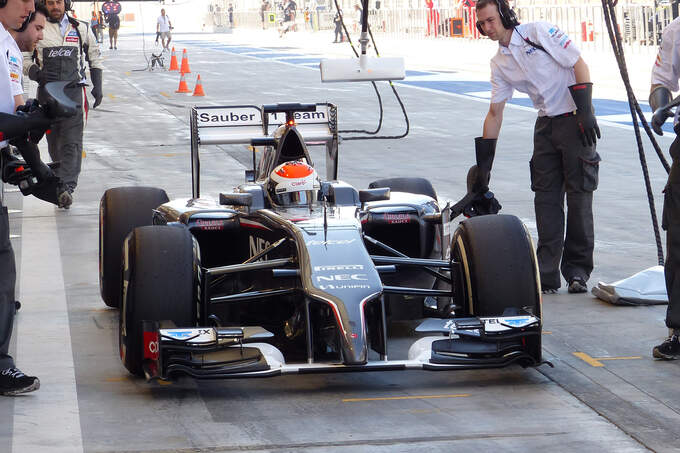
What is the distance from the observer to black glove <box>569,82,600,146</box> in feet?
25.6

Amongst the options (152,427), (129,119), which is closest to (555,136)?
(152,427)

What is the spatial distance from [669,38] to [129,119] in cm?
1591

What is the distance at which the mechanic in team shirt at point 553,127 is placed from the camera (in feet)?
26.1

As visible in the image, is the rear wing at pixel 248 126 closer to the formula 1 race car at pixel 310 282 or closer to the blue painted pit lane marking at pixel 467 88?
the formula 1 race car at pixel 310 282

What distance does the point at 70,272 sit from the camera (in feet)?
29.5

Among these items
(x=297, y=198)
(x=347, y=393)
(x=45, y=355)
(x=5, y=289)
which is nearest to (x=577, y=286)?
(x=297, y=198)

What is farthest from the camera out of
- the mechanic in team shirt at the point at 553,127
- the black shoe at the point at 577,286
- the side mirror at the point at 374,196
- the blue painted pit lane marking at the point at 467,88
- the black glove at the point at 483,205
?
the blue painted pit lane marking at the point at 467,88

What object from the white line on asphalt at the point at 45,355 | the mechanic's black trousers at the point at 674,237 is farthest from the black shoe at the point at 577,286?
the white line on asphalt at the point at 45,355

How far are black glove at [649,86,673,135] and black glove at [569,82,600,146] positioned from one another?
1.07m

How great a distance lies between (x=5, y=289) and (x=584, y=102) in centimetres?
381

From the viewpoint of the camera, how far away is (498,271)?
614 centimetres

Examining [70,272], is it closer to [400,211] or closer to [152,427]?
[400,211]

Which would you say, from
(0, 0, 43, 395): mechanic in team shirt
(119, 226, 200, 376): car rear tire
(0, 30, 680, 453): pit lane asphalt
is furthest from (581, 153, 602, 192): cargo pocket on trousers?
(0, 0, 43, 395): mechanic in team shirt

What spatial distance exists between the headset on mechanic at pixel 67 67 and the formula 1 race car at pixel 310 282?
4516mm
